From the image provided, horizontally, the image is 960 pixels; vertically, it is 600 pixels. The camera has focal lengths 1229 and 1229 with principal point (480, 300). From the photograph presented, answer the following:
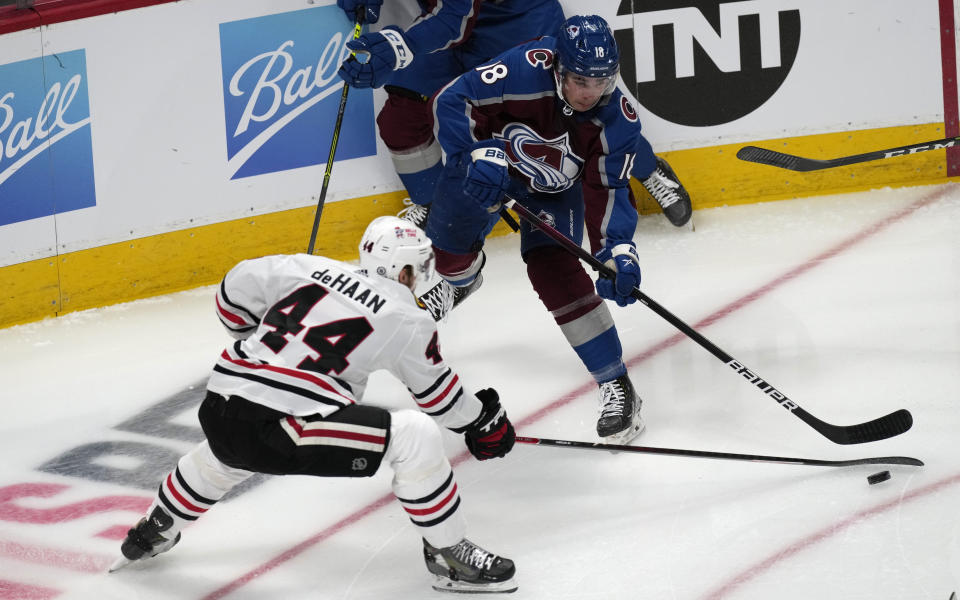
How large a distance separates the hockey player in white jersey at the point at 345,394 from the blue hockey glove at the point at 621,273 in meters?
0.61

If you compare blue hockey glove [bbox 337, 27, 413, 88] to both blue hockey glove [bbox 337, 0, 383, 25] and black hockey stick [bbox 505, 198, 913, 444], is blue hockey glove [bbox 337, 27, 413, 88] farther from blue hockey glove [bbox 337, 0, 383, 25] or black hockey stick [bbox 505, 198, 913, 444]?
black hockey stick [bbox 505, 198, 913, 444]

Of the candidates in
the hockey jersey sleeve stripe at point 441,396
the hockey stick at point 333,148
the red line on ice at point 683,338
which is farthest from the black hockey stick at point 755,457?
the hockey stick at point 333,148

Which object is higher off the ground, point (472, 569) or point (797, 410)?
point (797, 410)

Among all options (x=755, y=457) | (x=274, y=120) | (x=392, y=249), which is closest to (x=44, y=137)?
(x=274, y=120)

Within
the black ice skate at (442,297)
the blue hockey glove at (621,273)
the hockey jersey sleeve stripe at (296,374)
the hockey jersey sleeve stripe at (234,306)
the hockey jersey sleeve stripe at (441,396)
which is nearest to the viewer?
the hockey jersey sleeve stripe at (296,374)

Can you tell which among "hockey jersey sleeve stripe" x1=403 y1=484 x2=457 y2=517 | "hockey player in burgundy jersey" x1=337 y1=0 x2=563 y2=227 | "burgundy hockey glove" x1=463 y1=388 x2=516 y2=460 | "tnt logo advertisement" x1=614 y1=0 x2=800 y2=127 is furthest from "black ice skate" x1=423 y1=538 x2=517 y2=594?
"tnt logo advertisement" x1=614 y1=0 x2=800 y2=127

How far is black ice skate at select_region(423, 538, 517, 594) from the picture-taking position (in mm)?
2680

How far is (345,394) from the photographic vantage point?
2578mm

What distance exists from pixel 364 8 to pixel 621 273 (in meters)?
1.79

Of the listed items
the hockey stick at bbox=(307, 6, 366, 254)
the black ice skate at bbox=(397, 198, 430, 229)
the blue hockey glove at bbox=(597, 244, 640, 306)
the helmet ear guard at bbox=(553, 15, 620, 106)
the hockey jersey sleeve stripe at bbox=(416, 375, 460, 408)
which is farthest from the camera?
the black ice skate at bbox=(397, 198, 430, 229)

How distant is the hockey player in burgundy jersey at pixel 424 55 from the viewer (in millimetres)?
4145

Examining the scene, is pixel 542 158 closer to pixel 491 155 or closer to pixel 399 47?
pixel 491 155

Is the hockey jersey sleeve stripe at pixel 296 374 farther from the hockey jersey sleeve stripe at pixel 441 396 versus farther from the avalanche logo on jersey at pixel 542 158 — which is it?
the avalanche logo on jersey at pixel 542 158

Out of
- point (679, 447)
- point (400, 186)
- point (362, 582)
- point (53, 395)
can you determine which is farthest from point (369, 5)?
point (362, 582)
